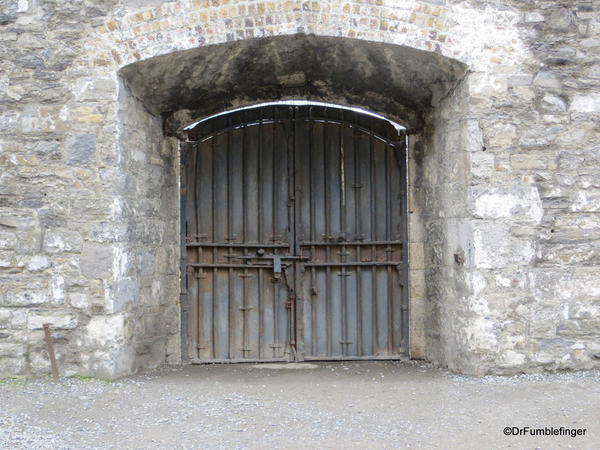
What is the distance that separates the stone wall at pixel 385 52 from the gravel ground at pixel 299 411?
0.31 meters

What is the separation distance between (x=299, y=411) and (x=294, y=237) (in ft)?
6.52

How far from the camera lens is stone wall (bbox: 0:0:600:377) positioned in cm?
443

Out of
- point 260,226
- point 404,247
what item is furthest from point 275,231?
point 404,247

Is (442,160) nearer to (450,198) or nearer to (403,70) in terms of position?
(450,198)

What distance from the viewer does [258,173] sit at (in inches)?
220

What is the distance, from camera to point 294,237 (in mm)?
5547

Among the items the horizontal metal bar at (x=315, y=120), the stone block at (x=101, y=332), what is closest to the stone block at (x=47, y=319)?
the stone block at (x=101, y=332)

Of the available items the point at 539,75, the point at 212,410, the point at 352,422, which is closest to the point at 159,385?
the point at 212,410

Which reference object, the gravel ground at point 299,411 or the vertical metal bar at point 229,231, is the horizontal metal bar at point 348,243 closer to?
the vertical metal bar at point 229,231

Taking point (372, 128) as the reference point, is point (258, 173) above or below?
below

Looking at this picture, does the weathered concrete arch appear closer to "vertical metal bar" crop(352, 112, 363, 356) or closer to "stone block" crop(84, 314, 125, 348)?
"vertical metal bar" crop(352, 112, 363, 356)

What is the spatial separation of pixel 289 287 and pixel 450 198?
5.09 feet

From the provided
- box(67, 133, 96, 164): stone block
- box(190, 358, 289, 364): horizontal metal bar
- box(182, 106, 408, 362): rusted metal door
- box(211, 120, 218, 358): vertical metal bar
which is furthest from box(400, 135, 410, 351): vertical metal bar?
box(67, 133, 96, 164): stone block

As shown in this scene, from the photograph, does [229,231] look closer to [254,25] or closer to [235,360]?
[235,360]
